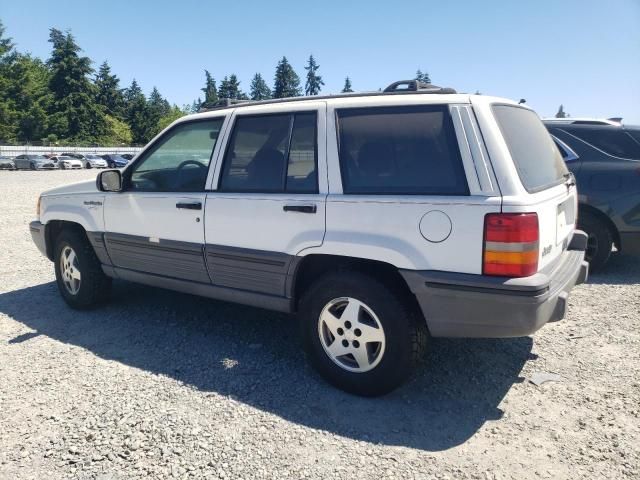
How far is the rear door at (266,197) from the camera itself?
3152mm

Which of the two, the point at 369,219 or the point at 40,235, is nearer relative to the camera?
the point at 369,219

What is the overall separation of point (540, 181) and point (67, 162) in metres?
42.8

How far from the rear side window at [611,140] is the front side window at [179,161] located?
4.44 metres

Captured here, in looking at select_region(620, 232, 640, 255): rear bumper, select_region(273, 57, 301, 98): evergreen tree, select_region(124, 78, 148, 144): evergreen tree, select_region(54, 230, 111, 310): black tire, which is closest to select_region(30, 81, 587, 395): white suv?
select_region(54, 230, 111, 310): black tire

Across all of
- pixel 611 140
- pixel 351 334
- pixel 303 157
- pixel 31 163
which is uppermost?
pixel 31 163

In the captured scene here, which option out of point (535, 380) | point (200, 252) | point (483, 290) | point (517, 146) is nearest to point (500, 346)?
point (535, 380)

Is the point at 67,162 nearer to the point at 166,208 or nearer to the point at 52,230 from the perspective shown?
the point at 52,230

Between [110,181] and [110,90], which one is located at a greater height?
[110,90]

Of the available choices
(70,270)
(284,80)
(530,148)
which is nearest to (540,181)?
(530,148)

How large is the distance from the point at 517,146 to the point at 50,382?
11.7 feet

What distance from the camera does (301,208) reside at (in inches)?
123

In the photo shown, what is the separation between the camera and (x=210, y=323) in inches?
171

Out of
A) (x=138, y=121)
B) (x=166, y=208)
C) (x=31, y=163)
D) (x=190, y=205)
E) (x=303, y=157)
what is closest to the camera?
(x=303, y=157)

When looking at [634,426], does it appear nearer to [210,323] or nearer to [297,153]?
[297,153]
